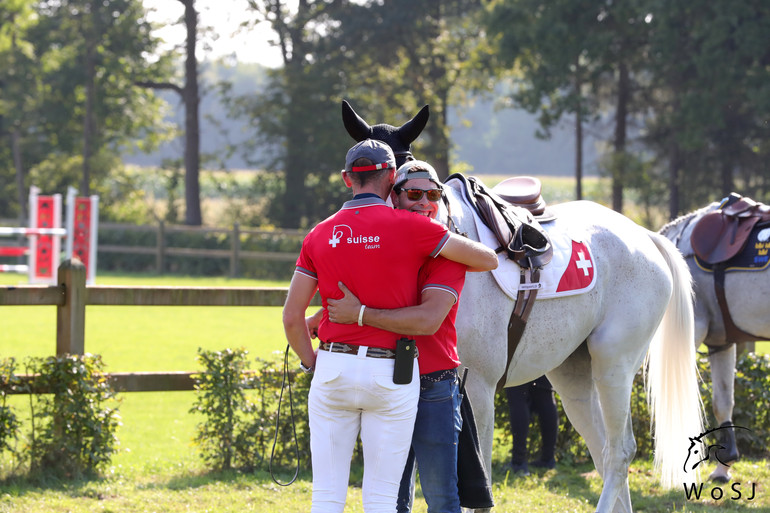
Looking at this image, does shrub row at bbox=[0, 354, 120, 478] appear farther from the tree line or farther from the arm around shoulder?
the tree line

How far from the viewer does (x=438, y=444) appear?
274 cm

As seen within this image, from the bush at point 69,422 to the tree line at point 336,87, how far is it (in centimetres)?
2408

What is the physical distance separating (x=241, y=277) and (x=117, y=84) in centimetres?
1606

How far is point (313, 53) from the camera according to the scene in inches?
1423

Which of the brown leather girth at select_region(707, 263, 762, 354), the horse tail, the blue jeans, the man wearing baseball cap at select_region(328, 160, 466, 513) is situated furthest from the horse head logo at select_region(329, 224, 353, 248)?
the brown leather girth at select_region(707, 263, 762, 354)

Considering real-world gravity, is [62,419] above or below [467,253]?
below

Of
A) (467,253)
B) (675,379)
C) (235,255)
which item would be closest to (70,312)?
(467,253)

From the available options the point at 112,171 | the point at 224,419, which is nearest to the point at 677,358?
the point at 224,419

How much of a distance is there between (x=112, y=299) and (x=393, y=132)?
2.82m

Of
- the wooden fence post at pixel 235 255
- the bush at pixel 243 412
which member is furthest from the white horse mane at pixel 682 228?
the wooden fence post at pixel 235 255

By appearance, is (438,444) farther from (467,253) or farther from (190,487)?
(190,487)

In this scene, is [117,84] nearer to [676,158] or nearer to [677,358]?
[676,158]

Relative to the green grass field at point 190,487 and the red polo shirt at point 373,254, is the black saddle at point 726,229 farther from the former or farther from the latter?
the red polo shirt at point 373,254

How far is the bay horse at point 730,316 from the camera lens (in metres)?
5.49
